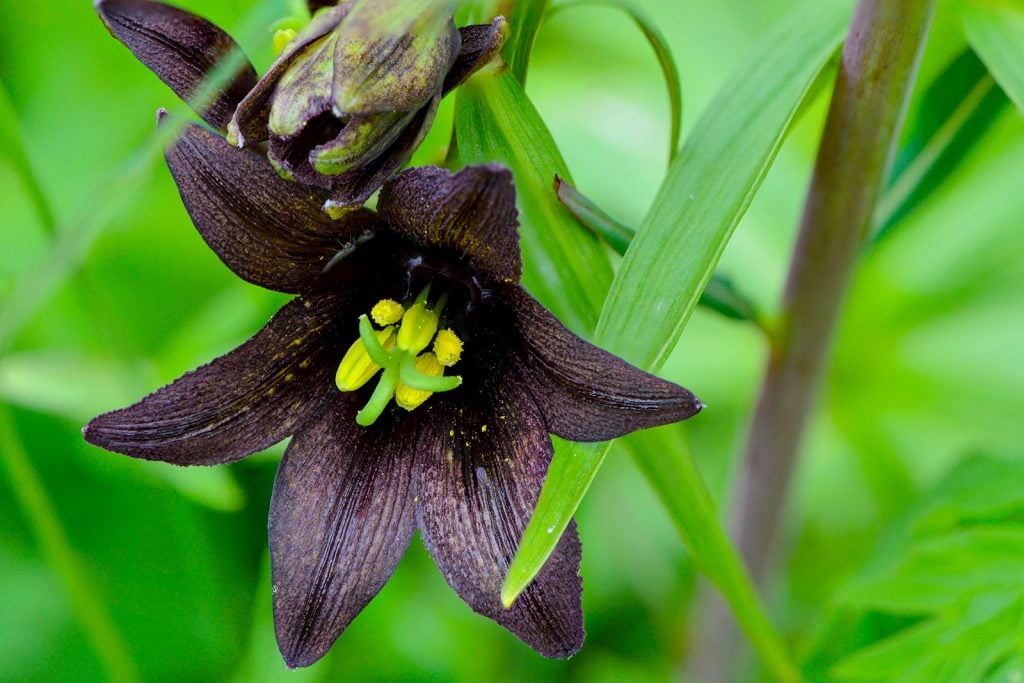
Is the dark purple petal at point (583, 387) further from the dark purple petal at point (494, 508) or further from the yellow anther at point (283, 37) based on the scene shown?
the yellow anther at point (283, 37)

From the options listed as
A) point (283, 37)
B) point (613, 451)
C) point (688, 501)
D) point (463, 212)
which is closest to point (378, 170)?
point (463, 212)

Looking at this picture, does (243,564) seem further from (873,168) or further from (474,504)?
(873,168)

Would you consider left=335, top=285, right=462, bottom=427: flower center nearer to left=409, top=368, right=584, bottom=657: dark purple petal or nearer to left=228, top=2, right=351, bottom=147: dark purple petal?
left=409, top=368, right=584, bottom=657: dark purple petal

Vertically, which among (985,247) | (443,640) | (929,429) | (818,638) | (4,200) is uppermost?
(985,247)

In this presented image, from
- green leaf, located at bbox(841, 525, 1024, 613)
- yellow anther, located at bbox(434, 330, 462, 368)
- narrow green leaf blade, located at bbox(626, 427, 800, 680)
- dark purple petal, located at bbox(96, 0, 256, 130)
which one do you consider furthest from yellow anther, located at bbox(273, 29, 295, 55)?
green leaf, located at bbox(841, 525, 1024, 613)

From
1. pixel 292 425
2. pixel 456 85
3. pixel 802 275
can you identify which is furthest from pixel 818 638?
pixel 456 85

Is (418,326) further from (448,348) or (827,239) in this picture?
(827,239)

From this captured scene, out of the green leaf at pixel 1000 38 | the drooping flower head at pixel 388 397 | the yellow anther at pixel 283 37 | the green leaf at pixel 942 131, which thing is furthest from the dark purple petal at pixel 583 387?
the green leaf at pixel 942 131
